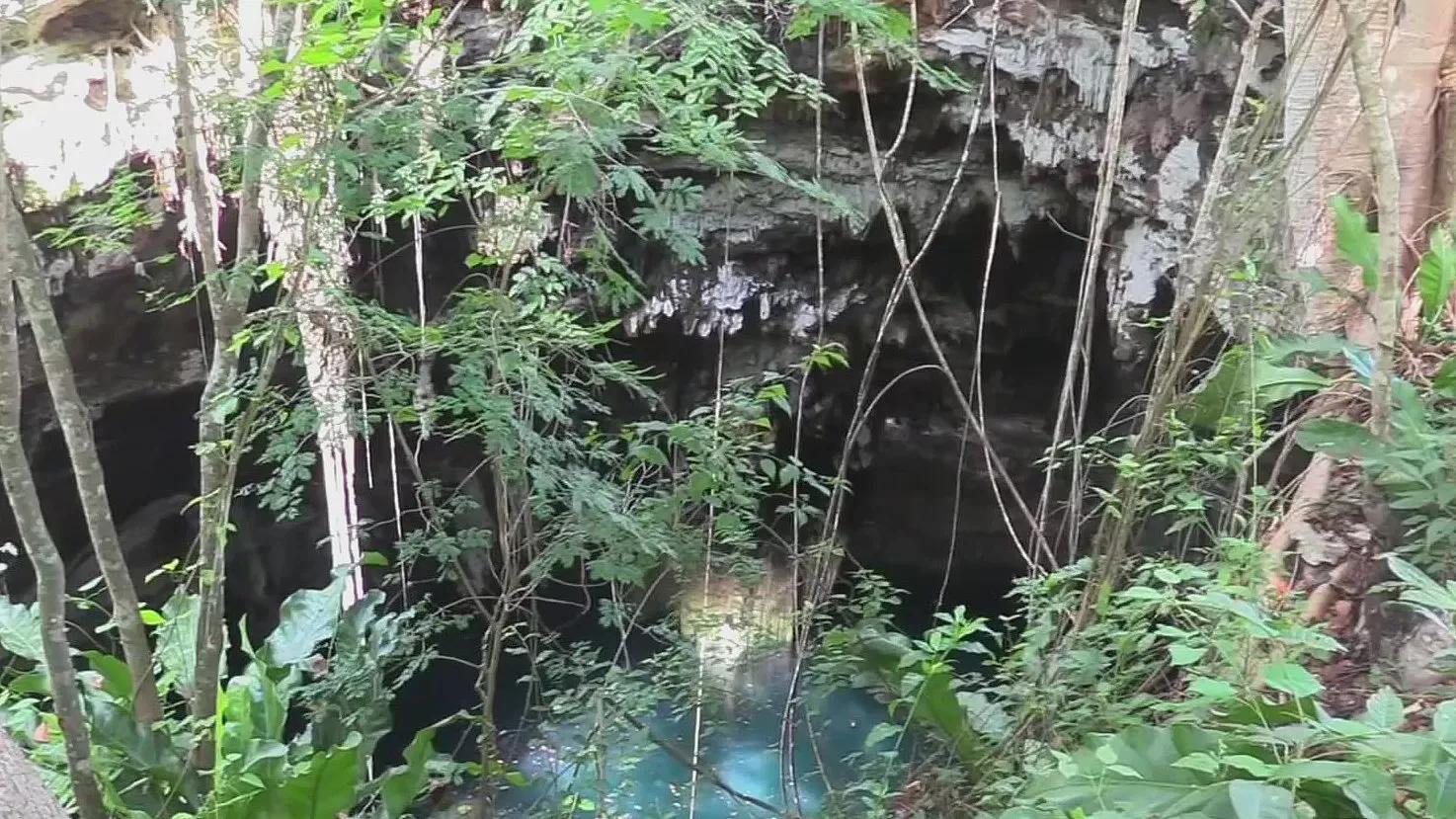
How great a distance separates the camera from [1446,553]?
5.10 ft

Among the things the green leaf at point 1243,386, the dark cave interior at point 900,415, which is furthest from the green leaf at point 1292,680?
the dark cave interior at point 900,415

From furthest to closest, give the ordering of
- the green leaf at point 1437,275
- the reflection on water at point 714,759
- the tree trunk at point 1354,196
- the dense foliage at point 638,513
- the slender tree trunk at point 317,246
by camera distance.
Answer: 1. the reflection on water at point 714,759
2. the slender tree trunk at point 317,246
3. the green leaf at point 1437,275
4. the tree trunk at point 1354,196
5. the dense foliage at point 638,513

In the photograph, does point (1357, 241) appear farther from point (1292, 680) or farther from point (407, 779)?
point (407, 779)

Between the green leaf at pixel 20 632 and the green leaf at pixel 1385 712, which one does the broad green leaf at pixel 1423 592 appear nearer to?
the green leaf at pixel 1385 712

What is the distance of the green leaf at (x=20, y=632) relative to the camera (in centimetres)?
276

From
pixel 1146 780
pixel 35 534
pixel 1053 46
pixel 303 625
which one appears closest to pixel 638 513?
pixel 303 625

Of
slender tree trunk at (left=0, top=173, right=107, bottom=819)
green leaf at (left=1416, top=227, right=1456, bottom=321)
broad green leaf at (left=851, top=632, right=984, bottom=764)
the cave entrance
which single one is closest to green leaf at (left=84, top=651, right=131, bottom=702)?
slender tree trunk at (left=0, top=173, right=107, bottom=819)

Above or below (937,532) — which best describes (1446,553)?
above

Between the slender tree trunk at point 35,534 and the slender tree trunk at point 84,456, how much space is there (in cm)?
4

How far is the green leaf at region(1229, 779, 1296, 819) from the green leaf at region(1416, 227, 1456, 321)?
3.77ft

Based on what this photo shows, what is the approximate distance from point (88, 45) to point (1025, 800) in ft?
14.4

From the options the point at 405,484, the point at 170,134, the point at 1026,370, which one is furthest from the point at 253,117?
the point at 1026,370

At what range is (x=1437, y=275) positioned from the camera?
1794mm

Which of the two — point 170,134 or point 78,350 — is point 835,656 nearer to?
point 170,134
